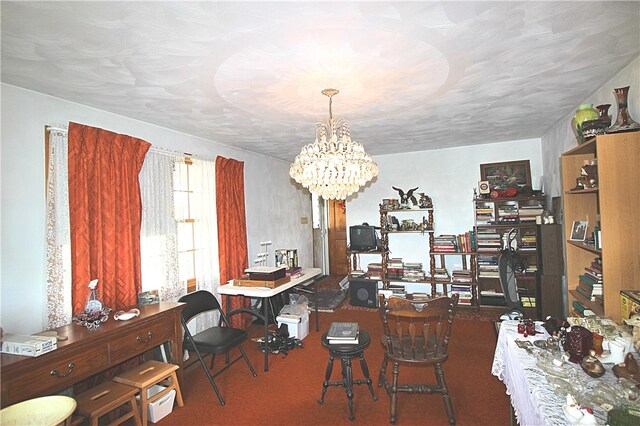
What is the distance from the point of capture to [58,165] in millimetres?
2301

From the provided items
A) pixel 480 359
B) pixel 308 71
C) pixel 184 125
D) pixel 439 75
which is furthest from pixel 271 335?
pixel 439 75

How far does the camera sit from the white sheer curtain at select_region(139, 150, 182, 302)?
296cm

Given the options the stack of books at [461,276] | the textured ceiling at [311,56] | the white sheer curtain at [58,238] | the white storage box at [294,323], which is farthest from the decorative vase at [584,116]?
the white sheer curtain at [58,238]

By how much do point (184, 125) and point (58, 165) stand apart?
3.83 feet

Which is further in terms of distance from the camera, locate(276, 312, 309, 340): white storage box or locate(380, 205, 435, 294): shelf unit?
locate(380, 205, 435, 294): shelf unit

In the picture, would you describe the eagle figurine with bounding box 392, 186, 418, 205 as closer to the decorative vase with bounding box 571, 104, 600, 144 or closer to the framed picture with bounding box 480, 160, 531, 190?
the framed picture with bounding box 480, 160, 531, 190

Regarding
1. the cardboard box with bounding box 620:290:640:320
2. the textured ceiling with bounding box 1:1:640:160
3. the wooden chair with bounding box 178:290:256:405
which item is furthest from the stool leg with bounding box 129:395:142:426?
the cardboard box with bounding box 620:290:640:320

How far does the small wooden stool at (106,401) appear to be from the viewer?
1.93 meters

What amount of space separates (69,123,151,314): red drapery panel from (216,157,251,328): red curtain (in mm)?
1043

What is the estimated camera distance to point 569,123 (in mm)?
3330

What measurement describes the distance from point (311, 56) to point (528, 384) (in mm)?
2031

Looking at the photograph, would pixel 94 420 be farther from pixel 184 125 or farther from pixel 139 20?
pixel 184 125

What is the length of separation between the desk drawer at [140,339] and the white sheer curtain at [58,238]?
1.72 feet

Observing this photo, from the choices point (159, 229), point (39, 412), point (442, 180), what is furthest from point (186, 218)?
point (442, 180)
